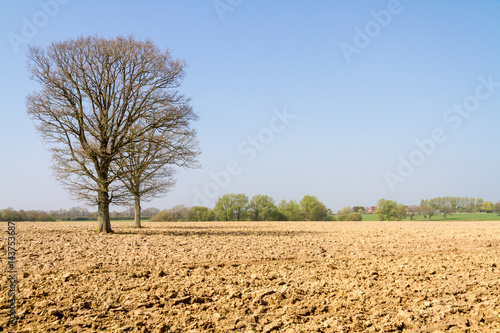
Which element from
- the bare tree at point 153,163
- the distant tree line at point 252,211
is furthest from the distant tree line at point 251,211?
the bare tree at point 153,163

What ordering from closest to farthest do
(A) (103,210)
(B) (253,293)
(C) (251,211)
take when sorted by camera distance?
(B) (253,293) < (A) (103,210) < (C) (251,211)

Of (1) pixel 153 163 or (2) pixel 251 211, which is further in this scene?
(2) pixel 251 211

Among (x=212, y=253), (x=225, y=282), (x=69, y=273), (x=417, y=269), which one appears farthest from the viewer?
(x=212, y=253)

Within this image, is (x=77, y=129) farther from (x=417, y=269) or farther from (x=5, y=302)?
(x=417, y=269)

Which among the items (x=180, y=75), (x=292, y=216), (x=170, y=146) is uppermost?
(x=180, y=75)

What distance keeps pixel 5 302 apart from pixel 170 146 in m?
16.1

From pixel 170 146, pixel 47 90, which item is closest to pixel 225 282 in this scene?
pixel 170 146

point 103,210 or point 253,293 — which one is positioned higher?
point 103,210

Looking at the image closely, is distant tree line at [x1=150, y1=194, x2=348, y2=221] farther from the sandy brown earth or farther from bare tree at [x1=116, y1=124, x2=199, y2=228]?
the sandy brown earth

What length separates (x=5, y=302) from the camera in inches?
270

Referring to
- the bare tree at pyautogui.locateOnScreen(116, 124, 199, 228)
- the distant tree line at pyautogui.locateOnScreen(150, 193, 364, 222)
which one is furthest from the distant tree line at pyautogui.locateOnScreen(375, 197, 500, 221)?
the bare tree at pyautogui.locateOnScreen(116, 124, 199, 228)

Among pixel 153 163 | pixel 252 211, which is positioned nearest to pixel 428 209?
pixel 252 211

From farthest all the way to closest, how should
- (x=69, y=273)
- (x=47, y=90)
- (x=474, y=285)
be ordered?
(x=47, y=90) < (x=69, y=273) < (x=474, y=285)

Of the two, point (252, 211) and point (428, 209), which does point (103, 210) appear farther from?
point (428, 209)
